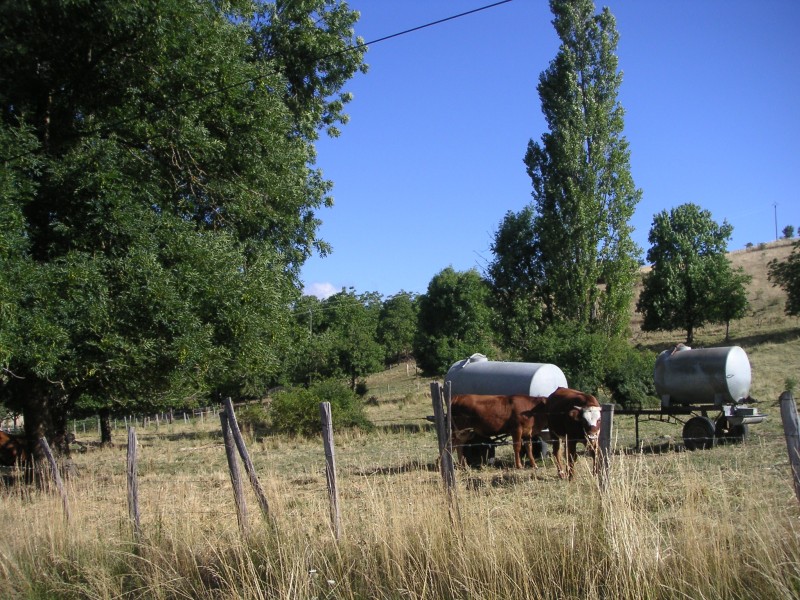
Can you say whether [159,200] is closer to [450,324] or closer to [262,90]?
[262,90]

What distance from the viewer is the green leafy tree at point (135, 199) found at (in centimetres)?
1176

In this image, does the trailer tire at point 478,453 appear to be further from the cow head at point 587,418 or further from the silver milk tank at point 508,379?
the silver milk tank at point 508,379

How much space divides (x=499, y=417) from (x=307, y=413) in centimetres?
1493

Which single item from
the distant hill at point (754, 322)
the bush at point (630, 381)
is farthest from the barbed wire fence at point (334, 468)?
the distant hill at point (754, 322)

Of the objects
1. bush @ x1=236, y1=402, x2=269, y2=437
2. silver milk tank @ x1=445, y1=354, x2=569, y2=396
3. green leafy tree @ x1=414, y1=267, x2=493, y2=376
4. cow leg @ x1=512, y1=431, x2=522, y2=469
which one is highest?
green leafy tree @ x1=414, y1=267, x2=493, y2=376

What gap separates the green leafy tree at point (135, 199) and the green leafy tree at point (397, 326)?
60539 millimetres

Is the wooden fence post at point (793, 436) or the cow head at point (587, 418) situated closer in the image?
the wooden fence post at point (793, 436)

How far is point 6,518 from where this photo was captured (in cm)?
884

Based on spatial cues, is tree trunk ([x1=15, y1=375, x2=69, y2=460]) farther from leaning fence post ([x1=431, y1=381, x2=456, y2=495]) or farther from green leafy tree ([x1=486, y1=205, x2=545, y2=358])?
green leafy tree ([x1=486, y1=205, x2=545, y2=358])

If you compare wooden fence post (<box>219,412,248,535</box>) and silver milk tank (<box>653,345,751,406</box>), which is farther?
silver milk tank (<box>653,345,751,406</box>)

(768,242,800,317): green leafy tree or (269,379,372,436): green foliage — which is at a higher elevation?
(768,242,800,317): green leafy tree

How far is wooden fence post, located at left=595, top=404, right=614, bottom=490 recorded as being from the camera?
18.2ft

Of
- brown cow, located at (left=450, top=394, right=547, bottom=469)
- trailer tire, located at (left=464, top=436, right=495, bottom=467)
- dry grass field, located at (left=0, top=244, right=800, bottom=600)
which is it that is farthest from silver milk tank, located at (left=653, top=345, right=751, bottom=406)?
dry grass field, located at (left=0, top=244, right=800, bottom=600)

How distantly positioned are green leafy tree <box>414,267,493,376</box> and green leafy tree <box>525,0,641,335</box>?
18536 mm
